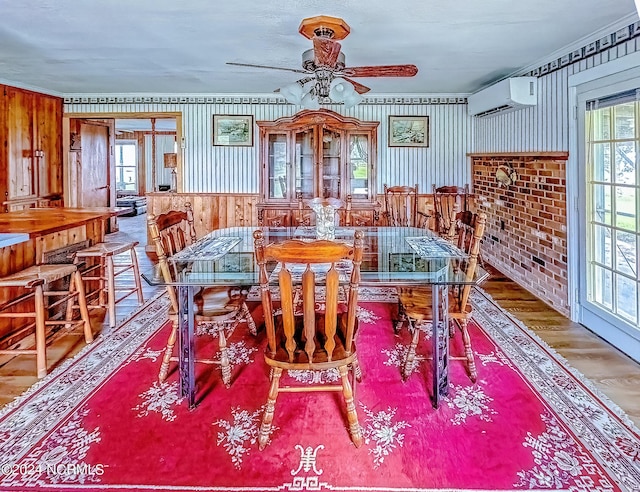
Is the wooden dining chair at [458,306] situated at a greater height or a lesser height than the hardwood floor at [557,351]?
greater

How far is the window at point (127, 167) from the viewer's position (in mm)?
12891

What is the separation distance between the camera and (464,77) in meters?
5.06

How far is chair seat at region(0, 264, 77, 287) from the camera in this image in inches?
108

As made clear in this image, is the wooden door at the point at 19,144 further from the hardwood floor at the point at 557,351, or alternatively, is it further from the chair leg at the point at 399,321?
the chair leg at the point at 399,321

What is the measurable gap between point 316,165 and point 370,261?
131 inches

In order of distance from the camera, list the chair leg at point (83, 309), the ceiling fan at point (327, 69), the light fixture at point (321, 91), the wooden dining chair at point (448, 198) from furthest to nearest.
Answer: the wooden dining chair at point (448, 198)
the chair leg at point (83, 309)
the light fixture at point (321, 91)
the ceiling fan at point (327, 69)

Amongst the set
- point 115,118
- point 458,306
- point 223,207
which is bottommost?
point 458,306

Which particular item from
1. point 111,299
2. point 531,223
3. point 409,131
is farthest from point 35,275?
point 409,131

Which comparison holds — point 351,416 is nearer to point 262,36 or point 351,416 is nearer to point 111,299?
point 111,299

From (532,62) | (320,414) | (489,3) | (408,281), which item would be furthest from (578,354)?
(532,62)

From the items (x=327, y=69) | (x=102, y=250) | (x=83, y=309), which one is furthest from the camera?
(x=102, y=250)

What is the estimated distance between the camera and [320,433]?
2125 mm

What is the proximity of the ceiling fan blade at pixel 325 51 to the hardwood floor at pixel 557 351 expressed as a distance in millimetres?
2306

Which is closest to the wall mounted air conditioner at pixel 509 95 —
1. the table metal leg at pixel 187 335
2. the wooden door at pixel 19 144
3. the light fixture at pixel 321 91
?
the light fixture at pixel 321 91
